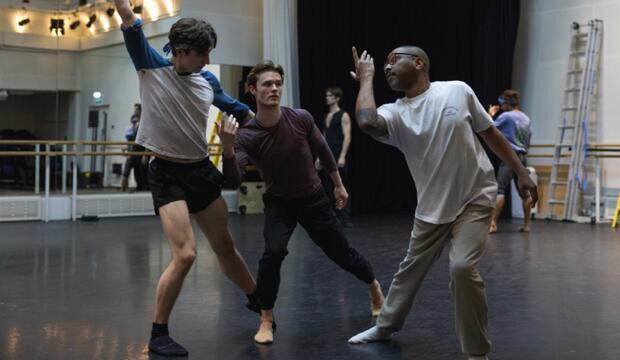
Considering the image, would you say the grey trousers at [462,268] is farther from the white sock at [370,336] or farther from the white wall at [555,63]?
the white wall at [555,63]

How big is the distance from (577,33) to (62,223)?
7.55 meters

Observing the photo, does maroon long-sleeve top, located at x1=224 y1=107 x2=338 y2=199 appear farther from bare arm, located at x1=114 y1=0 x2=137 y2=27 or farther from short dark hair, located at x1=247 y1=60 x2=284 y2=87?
bare arm, located at x1=114 y1=0 x2=137 y2=27

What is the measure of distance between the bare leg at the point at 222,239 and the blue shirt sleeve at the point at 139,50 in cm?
70

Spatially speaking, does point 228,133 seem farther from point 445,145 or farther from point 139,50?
point 445,145

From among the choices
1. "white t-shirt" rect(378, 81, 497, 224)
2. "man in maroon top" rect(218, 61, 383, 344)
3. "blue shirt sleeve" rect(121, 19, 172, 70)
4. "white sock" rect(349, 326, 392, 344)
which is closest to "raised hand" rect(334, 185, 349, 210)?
"man in maroon top" rect(218, 61, 383, 344)

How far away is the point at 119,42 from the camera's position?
11.8 metres

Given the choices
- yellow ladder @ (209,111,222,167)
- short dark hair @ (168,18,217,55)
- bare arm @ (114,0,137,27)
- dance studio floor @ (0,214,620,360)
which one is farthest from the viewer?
yellow ladder @ (209,111,222,167)

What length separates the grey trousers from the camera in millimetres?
3355

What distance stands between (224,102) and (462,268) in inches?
56.7

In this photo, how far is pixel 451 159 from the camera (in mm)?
3451

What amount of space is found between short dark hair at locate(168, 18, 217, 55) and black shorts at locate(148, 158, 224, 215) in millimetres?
537

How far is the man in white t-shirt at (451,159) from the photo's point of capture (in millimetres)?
3381

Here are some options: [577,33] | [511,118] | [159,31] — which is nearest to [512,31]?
[577,33]

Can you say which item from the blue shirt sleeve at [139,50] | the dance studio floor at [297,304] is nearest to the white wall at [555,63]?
the dance studio floor at [297,304]
